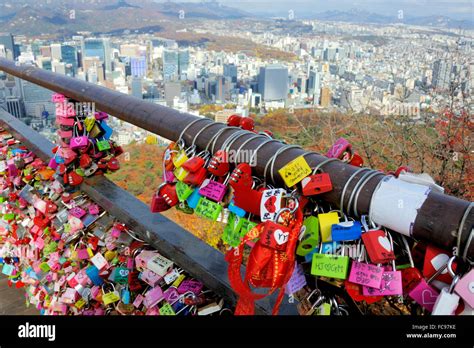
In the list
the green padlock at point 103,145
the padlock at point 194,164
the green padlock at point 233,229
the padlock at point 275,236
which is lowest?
the green padlock at point 103,145

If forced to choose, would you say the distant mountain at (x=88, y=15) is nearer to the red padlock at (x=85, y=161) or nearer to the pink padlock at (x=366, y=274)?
the red padlock at (x=85, y=161)

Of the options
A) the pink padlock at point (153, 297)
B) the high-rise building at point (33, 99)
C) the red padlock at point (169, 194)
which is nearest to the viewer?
the red padlock at point (169, 194)

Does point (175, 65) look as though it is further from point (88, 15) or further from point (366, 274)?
point (366, 274)

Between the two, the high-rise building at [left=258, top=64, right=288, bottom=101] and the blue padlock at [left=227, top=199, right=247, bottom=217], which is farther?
the high-rise building at [left=258, top=64, right=288, bottom=101]

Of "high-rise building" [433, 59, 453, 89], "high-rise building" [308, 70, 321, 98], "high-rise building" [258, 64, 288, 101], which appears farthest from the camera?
"high-rise building" [308, 70, 321, 98]

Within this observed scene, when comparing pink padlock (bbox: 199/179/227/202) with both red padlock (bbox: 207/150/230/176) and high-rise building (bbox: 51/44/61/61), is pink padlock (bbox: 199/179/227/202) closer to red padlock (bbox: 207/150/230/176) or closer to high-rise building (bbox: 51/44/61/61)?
red padlock (bbox: 207/150/230/176)

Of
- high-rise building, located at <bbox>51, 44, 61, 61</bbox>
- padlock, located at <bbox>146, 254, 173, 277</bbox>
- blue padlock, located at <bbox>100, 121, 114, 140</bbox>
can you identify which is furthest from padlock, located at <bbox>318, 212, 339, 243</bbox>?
high-rise building, located at <bbox>51, 44, 61, 61</bbox>

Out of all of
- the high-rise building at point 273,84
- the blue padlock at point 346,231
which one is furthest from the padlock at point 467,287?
the high-rise building at point 273,84
